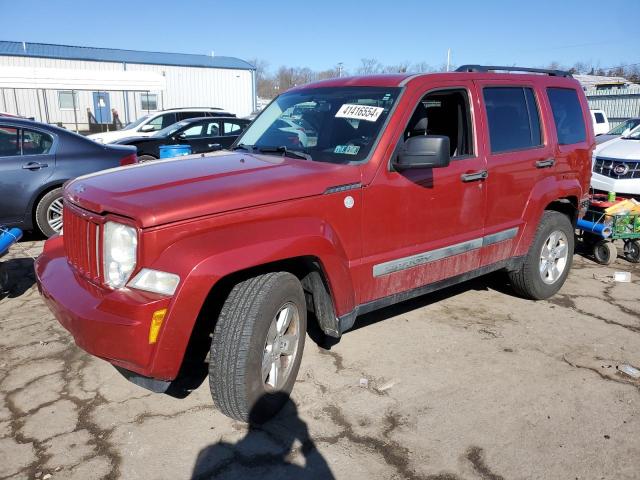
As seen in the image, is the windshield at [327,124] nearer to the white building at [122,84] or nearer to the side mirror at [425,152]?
A: the side mirror at [425,152]

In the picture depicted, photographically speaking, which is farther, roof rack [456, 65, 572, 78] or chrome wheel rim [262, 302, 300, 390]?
roof rack [456, 65, 572, 78]

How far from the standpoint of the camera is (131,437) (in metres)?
2.89

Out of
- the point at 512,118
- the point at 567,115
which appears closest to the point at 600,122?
the point at 567,115

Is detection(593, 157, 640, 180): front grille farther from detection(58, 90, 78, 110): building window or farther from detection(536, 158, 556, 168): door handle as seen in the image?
Answer: detection(58, 90, 78, 110): building window

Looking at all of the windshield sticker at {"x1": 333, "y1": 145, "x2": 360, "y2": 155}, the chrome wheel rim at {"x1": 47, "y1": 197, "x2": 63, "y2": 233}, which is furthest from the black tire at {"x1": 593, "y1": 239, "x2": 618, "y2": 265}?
the chrome wheel rim at {"x1": 47, "y1": 197, "x2": 63, "y2": 233}

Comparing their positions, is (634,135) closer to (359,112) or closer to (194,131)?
(359,112)

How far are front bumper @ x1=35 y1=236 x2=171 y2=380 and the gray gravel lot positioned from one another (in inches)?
24.9

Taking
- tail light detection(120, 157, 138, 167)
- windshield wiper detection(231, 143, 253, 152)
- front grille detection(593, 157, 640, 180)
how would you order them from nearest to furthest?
windshield wiper detection(231, 143, 253, 152) < tail light detection(120, 157, 138, 167) < front grille detection(593, 157, 640, 180)

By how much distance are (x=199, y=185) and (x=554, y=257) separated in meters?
3.73

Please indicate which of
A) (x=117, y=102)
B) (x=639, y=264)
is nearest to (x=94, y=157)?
(x=639, y=264)

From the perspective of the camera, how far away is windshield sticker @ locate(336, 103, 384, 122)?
352 centimetres

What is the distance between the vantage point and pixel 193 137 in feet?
41.1

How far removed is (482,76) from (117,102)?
30423 mm

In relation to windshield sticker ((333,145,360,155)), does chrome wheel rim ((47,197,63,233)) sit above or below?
below
